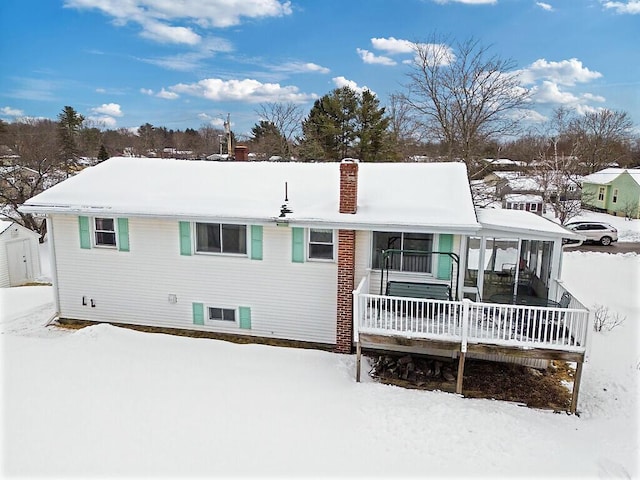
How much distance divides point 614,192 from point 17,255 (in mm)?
45636

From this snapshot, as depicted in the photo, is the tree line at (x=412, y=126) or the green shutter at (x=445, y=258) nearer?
the green shutter at (x=445, y=258)

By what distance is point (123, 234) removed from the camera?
11.2 meters

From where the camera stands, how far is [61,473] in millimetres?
5703

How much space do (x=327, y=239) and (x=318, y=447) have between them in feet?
16.1

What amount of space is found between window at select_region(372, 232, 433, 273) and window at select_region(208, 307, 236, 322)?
13.0ft

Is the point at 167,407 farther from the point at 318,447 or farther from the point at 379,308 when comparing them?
the point at 379,308

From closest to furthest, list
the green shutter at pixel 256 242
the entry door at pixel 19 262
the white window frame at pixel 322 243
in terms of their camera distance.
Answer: the white window frame at pixel 322 243
the green shutter at pixel 256 242
the entry door at pixel 19 262

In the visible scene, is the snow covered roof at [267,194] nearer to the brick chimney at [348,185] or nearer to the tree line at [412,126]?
the brick chimney at [348,185]

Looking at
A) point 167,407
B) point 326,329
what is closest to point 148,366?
point 167,407

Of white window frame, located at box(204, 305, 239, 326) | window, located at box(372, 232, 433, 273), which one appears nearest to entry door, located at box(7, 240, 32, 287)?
white window frame, located at box(204, 305, 239, 326)

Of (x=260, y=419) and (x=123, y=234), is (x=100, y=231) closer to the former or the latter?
(x=123, y=234)

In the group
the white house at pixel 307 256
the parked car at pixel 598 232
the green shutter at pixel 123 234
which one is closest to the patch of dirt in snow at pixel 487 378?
the white house at pixel 307 256

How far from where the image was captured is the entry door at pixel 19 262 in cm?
1953

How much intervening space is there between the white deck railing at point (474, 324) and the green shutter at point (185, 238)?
464cm
